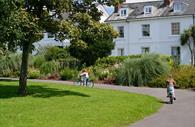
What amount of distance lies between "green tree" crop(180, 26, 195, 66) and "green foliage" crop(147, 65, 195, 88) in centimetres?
2027

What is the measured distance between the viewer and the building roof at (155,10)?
56744 mm

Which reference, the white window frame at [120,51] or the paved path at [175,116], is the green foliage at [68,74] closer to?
the paved path at [175,116]

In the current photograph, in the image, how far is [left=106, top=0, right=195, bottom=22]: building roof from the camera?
5674 centimetres

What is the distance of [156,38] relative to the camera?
58156 millimetres

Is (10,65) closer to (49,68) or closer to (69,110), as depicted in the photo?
(49,68)

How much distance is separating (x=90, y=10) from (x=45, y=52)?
87.9 feet

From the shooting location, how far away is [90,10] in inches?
941

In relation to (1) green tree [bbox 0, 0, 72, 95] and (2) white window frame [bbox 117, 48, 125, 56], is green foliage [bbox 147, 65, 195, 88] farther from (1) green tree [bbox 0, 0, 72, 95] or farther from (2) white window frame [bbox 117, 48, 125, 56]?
(2) white window frame [bbox 117, 48, 125, 56]

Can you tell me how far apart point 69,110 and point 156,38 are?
4216 cm

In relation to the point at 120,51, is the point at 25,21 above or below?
below

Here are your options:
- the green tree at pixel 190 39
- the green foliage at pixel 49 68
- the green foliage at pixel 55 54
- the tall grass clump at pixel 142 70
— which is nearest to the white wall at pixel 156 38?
the green tree at pixel 190 39

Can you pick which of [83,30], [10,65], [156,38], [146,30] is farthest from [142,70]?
[146,30]

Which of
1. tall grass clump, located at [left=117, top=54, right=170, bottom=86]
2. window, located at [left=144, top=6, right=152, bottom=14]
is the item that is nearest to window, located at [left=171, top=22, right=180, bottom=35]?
window, located at [left=144, top=6, right=152, bottom=14]

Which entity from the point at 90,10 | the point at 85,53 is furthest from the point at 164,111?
the point at 85,53
